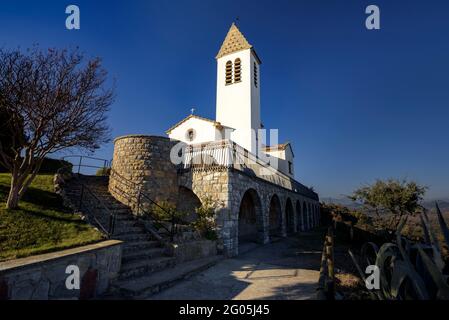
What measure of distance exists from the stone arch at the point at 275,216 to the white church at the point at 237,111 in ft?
21.3

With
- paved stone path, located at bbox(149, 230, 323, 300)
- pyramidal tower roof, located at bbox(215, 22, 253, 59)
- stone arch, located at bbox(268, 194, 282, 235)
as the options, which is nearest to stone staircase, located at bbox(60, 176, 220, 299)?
paved stone path, located at bbox(149, 230, 323, 300)

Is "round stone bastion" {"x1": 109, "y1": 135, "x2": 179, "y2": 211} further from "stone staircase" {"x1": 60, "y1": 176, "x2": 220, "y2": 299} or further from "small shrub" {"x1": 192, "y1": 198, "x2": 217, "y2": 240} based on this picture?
"small shrub" {"x1": 192, "y1": 198, "x2": 217, "y2": 240}

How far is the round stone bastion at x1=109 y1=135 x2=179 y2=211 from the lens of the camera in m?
9.88

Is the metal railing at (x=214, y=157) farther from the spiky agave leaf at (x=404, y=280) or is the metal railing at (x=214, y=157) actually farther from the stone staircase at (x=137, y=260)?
the spiky agave leaf at (x=404, y=280)

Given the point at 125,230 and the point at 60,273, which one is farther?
the point at 125,230

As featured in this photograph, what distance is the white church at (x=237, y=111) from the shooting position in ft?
73.2

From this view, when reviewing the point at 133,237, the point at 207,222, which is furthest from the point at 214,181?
the point at 133,237

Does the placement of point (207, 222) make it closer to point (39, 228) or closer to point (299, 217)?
point (39, 228)

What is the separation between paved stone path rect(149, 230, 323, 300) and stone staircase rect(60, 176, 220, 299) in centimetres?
29

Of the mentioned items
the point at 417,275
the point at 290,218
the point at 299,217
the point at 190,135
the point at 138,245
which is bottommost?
the point at 299,217

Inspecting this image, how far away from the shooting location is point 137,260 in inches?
247

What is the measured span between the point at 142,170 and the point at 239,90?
714 inches
